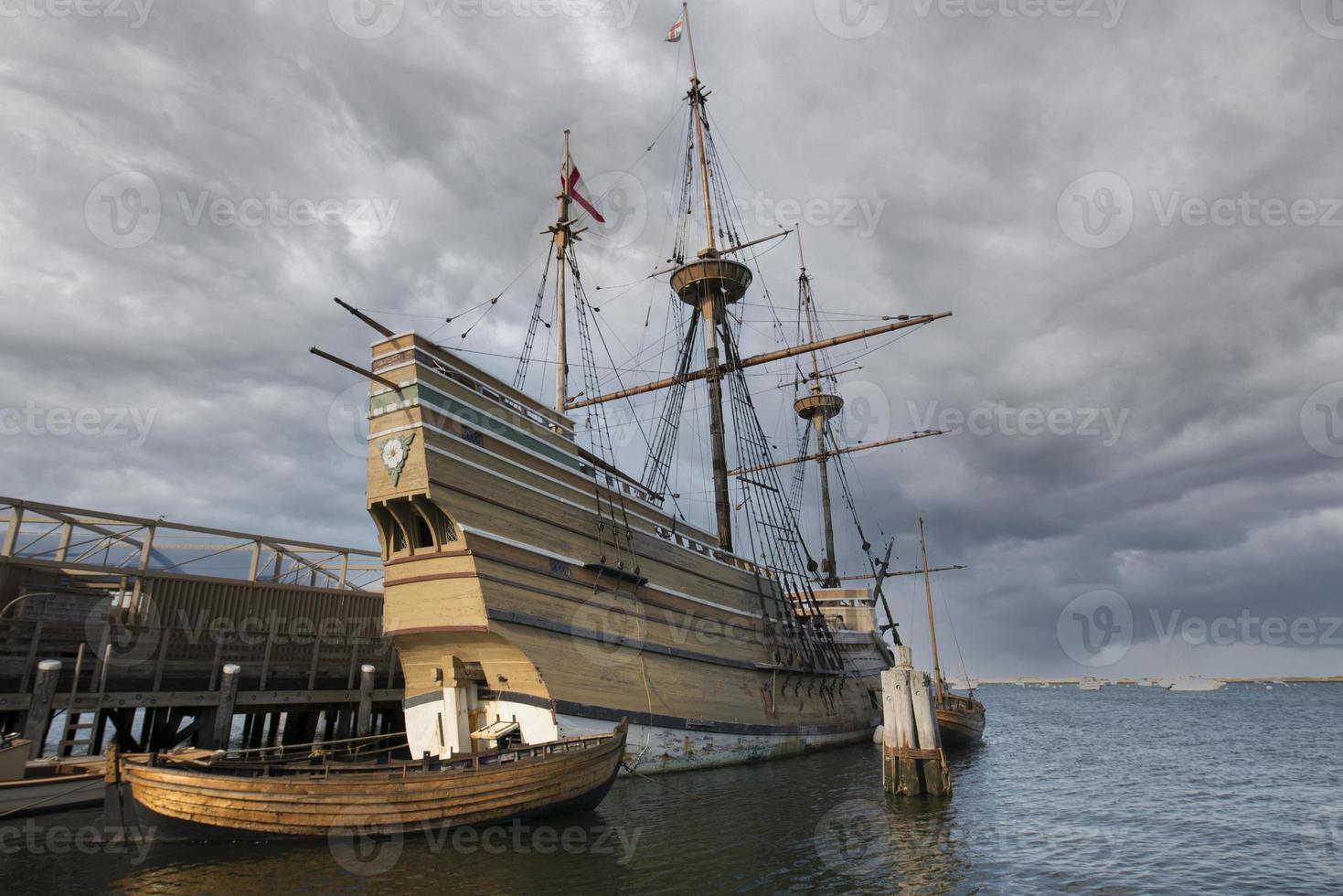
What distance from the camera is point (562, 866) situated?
11.9 m

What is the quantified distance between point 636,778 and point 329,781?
30.6ft

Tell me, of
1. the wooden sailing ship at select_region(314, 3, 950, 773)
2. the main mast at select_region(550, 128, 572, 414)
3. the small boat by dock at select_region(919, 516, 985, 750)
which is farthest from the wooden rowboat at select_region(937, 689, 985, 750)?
the main mast at select_region(550, 128, 572, 414)

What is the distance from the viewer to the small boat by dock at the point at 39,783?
13508mm

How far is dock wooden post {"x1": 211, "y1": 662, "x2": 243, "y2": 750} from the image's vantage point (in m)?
18.9

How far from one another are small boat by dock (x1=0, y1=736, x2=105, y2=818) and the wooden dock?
1.73 metres

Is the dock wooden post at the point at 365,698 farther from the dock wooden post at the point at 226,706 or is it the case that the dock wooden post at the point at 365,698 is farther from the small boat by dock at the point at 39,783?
the small boat by dock at the point at 39,783

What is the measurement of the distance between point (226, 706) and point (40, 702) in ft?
13.2

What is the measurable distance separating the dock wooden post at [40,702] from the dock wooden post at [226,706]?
3.56 meters

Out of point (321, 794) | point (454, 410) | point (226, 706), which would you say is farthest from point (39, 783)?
point (454, 410)

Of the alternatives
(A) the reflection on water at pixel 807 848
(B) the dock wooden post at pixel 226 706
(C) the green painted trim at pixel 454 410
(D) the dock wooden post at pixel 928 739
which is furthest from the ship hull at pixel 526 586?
(D) the dock wooden post at pixel 928 739

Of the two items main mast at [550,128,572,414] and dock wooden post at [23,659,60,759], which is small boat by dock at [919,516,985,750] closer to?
main mast at [550,128,572,414]

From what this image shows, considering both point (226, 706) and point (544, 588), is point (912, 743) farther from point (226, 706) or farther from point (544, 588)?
point (226, 706)

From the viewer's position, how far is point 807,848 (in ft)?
44.4

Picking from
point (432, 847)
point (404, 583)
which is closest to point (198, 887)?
point (432, 847)
